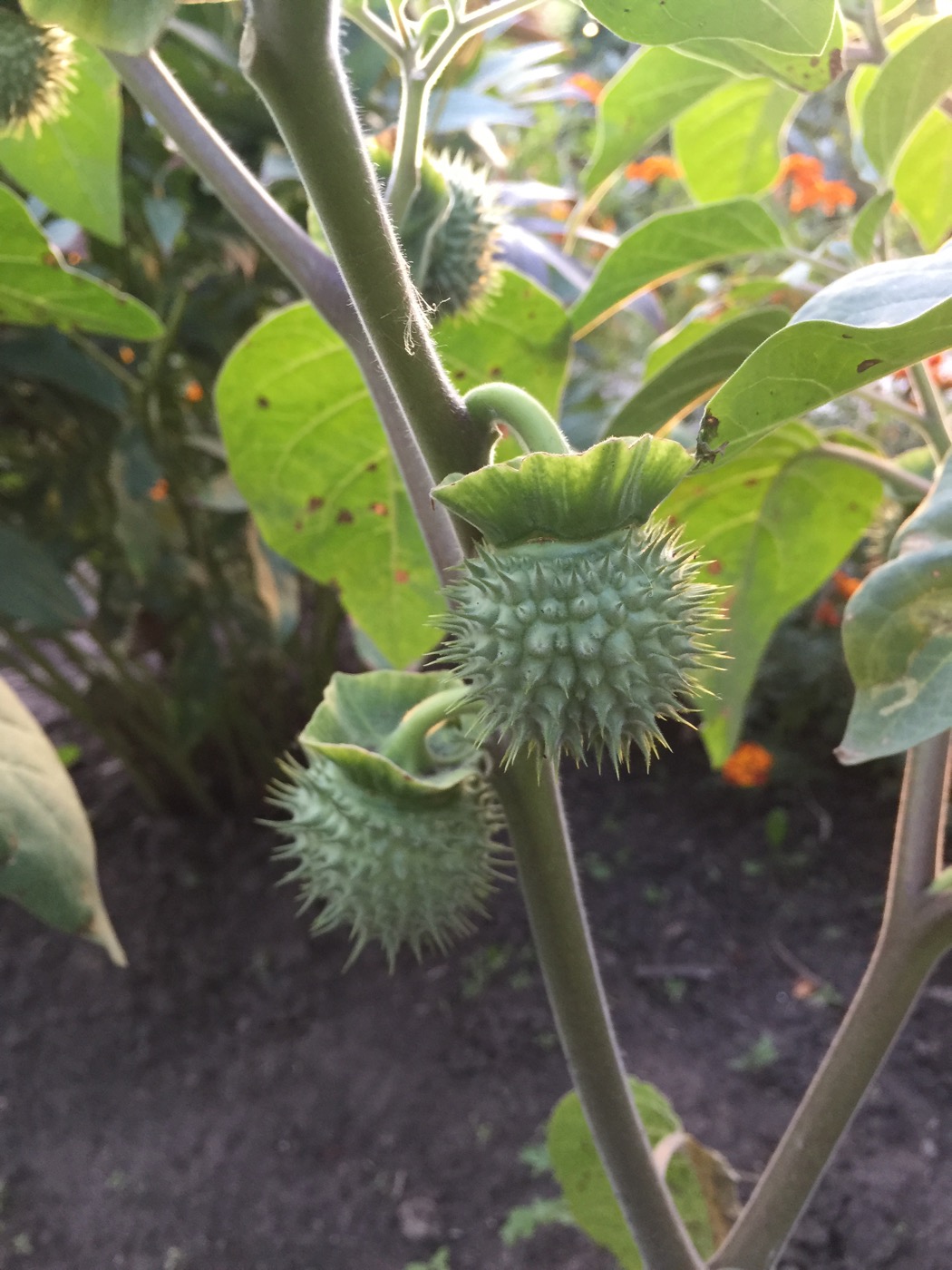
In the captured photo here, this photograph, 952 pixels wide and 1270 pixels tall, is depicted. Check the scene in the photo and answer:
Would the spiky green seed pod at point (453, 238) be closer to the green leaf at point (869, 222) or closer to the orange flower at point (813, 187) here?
the green leaf at point (869, 222)

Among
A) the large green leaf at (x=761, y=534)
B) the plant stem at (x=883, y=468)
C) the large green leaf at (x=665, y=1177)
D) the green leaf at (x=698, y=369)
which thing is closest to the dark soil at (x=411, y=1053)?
the large green leaf at (x=665, y=1177)

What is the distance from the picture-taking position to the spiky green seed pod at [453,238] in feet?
2.07

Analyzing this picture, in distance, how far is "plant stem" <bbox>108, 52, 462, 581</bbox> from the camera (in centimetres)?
52

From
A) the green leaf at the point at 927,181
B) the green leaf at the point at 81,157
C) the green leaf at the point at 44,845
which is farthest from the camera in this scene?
the green leaf at the point at 927,181

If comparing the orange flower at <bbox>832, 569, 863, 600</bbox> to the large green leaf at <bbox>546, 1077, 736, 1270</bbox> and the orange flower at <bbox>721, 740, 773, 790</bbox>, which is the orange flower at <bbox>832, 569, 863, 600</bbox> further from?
the large green leaf at <bbox>546, 1077, 736, 1270</bbox>

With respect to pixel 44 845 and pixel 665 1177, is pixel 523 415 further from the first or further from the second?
pixel 665 1177

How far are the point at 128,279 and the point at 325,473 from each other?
35.1 inches

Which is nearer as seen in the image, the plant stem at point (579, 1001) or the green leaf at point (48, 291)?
the plant stem at point (579, 1001)

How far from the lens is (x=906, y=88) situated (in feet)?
2.41

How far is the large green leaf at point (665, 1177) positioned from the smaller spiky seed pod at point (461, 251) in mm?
708

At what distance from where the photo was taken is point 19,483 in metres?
1.70

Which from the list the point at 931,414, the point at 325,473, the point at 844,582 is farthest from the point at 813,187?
the point at 325,473

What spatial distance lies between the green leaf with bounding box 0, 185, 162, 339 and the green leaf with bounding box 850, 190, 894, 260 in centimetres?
56

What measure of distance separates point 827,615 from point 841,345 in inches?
60.0
